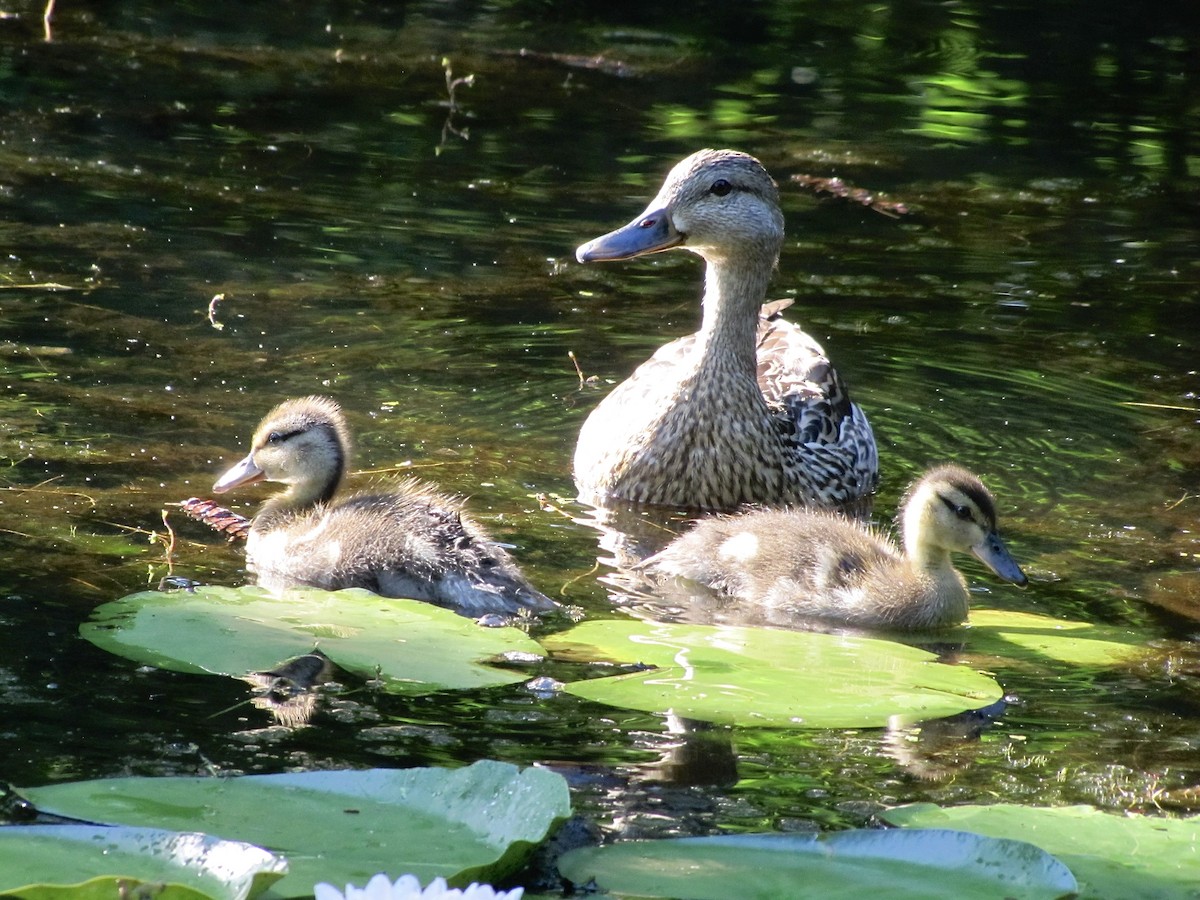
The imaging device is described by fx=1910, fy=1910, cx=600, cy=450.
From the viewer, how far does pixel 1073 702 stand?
16.8 ft

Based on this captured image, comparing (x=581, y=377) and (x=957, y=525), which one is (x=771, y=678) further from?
(x=581, y=377)

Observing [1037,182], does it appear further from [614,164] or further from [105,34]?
[105,34]

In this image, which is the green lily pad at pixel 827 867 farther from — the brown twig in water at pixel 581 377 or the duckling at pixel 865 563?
the brown twig in water at pixel 581 377

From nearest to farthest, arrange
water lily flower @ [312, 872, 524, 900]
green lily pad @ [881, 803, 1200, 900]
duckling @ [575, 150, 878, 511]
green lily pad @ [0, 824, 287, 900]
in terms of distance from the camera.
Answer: water lily flower @ [312, 872, 524, 900] → green lily pad @ [0, 824, 287, 900] → green lily pad @ [881, 803, 1200, 900] → duckling @ [575, 150, 878, 511]

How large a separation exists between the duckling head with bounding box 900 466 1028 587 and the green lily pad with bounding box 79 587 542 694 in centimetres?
148

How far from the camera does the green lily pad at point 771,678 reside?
467 cm

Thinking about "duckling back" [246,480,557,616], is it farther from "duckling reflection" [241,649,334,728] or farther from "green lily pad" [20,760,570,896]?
"green lily pad" [20,760,570,896]

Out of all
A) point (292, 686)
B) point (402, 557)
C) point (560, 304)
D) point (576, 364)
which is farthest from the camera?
point (560, 304)

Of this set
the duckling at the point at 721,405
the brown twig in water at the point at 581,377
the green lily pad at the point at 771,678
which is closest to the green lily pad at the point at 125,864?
the green lily pad at the point at 771,678

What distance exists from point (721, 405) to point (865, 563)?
1.65m

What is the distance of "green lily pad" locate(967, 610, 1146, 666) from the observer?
216 inches

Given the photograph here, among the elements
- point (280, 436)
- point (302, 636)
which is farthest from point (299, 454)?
point (302, 636)

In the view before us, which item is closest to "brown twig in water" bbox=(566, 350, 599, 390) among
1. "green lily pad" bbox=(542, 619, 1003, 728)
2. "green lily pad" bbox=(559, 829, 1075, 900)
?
"green lily pad" bbox=(542, 619, 1003, 728)

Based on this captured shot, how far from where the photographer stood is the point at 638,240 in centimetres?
751
